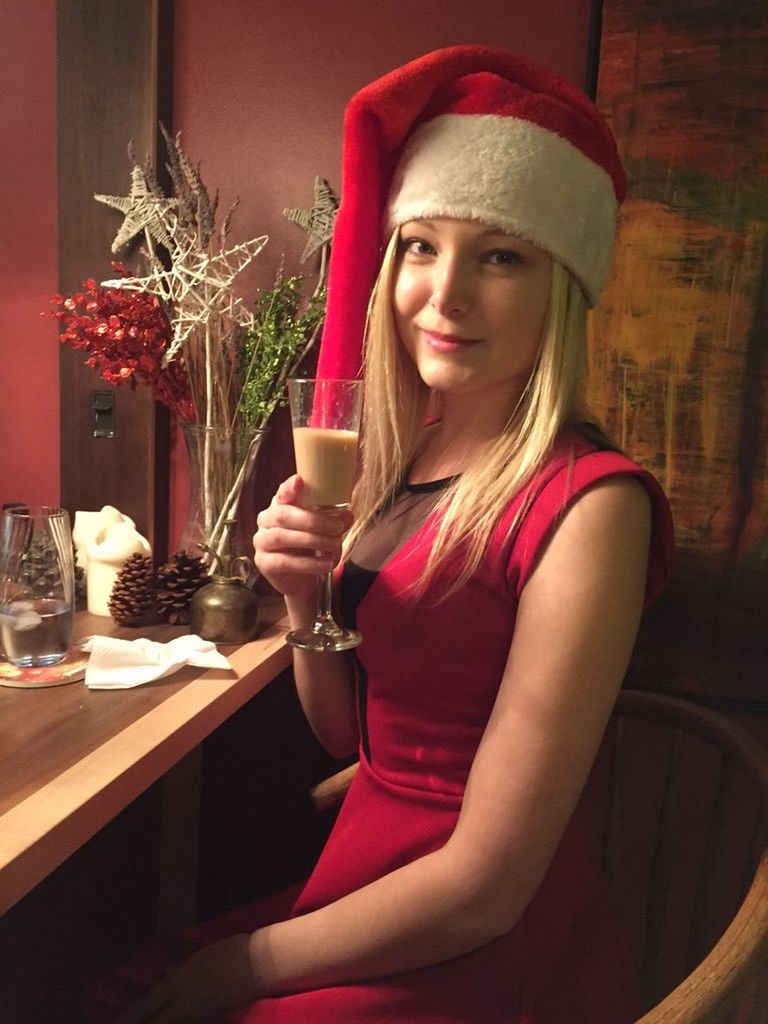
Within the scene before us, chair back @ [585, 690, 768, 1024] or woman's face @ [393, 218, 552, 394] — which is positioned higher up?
woman's face @ [393, 218, 552, 394]

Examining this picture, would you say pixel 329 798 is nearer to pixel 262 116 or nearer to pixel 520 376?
pixel 520 376

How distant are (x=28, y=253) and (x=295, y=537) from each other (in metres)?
1.30

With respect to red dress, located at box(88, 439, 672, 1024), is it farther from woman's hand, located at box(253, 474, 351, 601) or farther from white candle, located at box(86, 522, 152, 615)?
white candle, located at box(86, 522, 152, 615)

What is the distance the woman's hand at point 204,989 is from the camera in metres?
0.93

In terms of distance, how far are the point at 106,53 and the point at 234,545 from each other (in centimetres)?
111

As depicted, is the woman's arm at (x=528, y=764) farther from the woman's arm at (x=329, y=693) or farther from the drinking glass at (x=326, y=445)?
the woman's arm at (x=329, y=693)

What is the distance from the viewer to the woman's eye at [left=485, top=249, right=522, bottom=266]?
993mm

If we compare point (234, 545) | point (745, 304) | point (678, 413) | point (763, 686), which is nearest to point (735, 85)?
point (745, 304)

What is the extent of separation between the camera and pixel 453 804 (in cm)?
98

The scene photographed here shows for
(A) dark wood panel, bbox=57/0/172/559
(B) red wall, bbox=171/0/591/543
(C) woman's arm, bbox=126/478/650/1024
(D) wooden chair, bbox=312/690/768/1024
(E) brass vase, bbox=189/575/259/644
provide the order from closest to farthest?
1. (D) wooden chair, bbox=312/690/768/1024
2. (C) woman's arm, bbox=126/478/650/1024
3. (E) brass vase, bbox=189/575/259/644
4. (B) red wall, bbox=171/0/591/543
5. (A) dark wood panel, bbox=57/0/172/559

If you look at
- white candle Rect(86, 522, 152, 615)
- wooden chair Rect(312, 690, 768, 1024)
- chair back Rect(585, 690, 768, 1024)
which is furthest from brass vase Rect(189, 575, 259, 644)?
chair back Rect(585, 690, 768, 1024)

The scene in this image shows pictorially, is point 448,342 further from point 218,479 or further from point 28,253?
point 28,253

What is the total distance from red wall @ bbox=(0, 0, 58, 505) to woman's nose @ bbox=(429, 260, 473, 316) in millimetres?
1246

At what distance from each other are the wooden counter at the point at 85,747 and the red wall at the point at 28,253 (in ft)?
2.98
